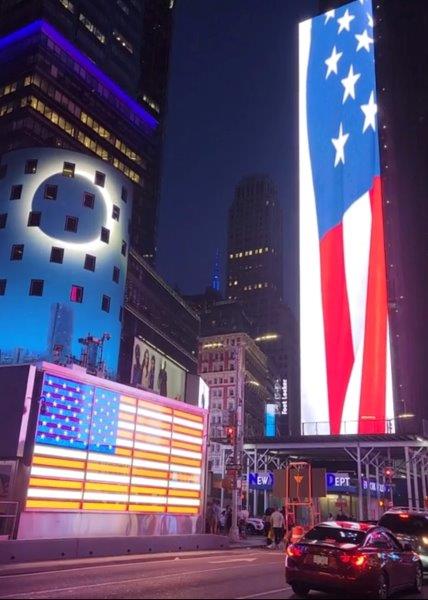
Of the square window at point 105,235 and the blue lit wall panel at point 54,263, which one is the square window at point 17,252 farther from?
the square window at point 105,235

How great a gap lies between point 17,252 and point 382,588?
49164 millimetres

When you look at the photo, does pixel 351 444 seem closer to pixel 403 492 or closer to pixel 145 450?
pixel 145 450

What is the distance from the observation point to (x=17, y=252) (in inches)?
2156

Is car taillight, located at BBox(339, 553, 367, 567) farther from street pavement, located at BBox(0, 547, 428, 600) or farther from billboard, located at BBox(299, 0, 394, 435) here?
billboard, located at BBox(299, 0, 394, 435)

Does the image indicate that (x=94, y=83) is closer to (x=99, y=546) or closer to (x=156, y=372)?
(x=156, y=372)

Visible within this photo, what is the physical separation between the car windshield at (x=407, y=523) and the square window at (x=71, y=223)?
4470 cm

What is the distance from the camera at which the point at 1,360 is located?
5184 centimetres

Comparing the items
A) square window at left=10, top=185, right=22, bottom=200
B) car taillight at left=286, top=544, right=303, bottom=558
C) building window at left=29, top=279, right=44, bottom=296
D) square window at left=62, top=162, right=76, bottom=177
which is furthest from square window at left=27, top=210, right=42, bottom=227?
car taillight at left=286, top=544, right=303, bottom=558

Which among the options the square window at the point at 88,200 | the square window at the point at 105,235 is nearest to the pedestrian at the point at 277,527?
the square window at the point at 105,235

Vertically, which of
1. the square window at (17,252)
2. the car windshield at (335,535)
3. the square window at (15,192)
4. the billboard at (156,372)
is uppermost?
the square window at (15,192)

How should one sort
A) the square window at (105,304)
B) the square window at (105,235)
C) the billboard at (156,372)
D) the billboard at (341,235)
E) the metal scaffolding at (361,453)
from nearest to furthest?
the metal scaffolding at (361,453) < the billboard at (341,235) < the square window at (105,304) < the square window at (105,235) < the billboard at (156,372)

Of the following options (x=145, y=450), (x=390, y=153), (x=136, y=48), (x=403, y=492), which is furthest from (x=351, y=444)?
(x=136, y=48)

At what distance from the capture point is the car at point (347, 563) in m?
11.7

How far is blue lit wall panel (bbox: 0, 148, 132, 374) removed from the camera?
2104 inches
